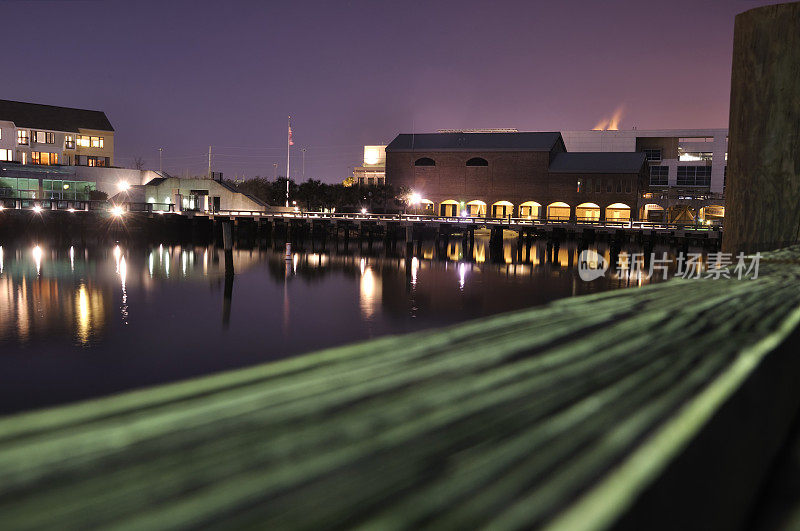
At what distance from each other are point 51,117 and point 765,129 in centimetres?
7692

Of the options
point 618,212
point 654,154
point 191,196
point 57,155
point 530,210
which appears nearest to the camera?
point 191,196

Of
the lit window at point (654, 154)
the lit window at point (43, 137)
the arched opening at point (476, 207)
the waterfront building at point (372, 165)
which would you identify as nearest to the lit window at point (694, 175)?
the lit window at point (654, 154)

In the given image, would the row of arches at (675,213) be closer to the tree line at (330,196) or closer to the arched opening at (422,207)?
the arched opening at (422,207)

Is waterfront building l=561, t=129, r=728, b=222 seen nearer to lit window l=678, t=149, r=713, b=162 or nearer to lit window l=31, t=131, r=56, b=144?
lit window l=678, t=149, r=713, b=162

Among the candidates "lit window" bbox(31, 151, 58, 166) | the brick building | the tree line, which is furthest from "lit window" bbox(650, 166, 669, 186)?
"lit window" bbox(31, 151, 58, 166)

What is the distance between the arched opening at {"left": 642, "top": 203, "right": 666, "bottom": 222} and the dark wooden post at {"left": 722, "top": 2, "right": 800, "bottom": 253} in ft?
215

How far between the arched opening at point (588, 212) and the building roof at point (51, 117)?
53726 millimetres

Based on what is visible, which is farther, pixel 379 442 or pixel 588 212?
pixel 588 212

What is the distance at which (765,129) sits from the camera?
11.1 feet

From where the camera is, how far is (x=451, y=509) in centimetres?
92

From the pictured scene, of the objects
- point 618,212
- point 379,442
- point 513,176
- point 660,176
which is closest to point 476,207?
point 513,176

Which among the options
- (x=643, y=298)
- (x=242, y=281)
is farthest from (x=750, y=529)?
(x=242, y=281)

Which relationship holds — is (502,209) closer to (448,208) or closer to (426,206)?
(448,208)

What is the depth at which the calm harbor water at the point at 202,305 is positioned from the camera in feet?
49.8
